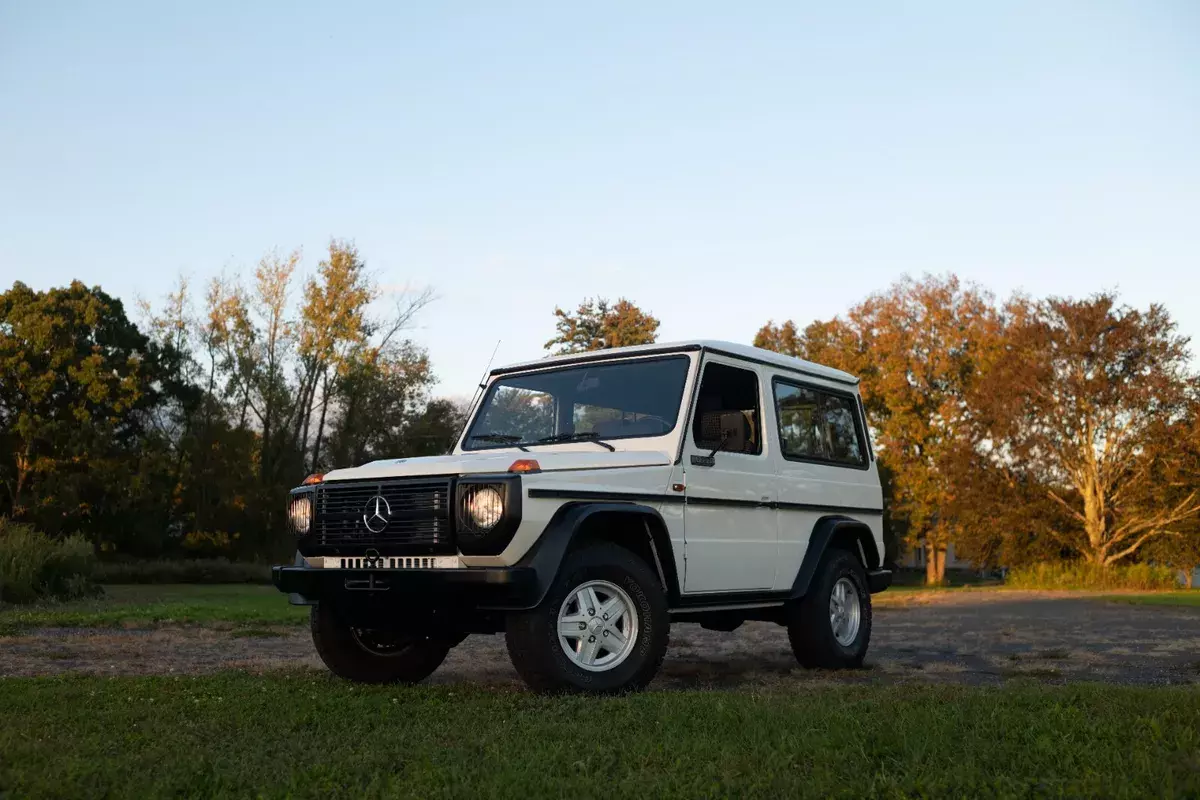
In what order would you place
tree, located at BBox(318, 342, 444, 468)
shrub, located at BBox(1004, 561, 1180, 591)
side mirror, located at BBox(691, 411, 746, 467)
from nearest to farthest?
side mirror, located at BBox(691, 411, 746, 467)
shrub, located at BBox(1004, 561, 1180, 591)
tree, located at BBox(318, 342, 444, 468)

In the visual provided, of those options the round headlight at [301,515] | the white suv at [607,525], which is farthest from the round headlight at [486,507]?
the round headlight at [301,515]

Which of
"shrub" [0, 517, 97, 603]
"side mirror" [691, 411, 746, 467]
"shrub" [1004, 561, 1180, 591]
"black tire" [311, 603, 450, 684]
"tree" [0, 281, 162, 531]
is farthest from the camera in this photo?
"tree" [0, 281, 162, 531]

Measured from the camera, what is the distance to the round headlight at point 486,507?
6320mm

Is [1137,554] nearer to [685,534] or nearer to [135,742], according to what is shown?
[685,534]

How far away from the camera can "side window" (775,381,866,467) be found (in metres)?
8.81

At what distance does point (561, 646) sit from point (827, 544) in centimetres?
322

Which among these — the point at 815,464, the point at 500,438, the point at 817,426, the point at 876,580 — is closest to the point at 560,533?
the point at 500,438

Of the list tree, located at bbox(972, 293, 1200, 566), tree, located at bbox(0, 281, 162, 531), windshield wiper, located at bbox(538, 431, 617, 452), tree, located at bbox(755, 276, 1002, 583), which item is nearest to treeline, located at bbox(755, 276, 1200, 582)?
tree, located at bbox(972, 293, 1200, 566)

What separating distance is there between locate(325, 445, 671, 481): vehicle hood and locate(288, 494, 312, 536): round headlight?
230 mm

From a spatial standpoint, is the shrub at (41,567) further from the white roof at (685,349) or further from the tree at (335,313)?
the tree at (335,313)

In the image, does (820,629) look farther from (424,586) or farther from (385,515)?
(385,515)

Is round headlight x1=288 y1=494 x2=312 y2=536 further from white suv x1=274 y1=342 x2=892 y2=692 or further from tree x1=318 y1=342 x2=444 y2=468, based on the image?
tree x1=318 y1=342 x2=444 y2=468

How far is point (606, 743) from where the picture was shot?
481 cm

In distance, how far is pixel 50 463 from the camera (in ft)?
132
